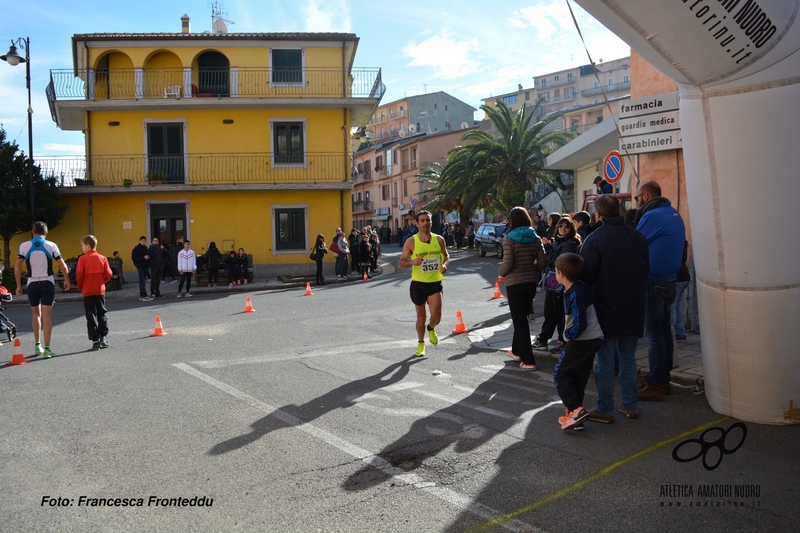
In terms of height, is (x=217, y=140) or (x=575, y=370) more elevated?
(x=217, y=140)

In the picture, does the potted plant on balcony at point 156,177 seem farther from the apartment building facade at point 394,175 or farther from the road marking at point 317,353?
the apartment building facade at point 394,175

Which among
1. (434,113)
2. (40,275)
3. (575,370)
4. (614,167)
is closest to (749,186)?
(575,370)

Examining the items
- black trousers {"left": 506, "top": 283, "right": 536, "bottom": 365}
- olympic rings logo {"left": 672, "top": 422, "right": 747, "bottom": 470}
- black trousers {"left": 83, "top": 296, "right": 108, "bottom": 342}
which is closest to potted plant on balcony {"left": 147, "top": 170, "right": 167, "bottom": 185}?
black trousers {"left": 83, "top": 296, "right": 108, "bottom": 342}

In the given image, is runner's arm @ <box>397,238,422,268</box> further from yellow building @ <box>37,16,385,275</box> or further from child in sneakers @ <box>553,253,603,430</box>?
yellow building @ <box>37,16,385,275</box>

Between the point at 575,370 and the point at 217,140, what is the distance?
25.7 metres

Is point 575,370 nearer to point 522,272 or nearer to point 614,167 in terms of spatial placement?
point 522,272

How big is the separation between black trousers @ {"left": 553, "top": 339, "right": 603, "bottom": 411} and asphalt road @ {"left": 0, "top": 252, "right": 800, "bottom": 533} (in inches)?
12.7

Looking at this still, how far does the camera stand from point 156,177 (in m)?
28.1

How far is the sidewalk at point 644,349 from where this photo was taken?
7.01m

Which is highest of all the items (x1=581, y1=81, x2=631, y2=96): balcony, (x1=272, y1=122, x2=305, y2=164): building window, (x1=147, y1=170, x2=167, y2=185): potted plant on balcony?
(x1=581, y1=81, x2=631, y2=96): balcony

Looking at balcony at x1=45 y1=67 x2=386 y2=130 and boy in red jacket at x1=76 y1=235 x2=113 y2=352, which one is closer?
boy in red jacket at x1=76 y1=235 x2=113 y2=352

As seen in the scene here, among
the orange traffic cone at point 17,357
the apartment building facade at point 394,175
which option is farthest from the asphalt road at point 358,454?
the apartment building facade at point 394,175

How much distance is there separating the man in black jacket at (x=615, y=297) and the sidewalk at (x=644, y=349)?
1453 mm

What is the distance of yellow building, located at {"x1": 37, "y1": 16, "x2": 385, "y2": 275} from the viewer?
28.3 meters
